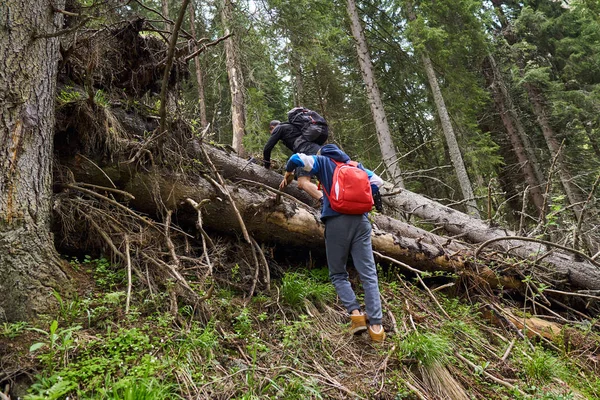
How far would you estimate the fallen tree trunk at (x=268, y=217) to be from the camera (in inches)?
164

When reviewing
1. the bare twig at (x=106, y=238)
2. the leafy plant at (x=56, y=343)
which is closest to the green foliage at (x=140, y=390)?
the leafy plant at (x=56, y=343)

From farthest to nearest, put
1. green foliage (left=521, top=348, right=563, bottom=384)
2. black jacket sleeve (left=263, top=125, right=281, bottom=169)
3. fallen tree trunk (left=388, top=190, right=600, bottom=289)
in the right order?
1. black jacket sleeve (left=263, top=125, right=281, bottom=169)
2. fallen tree trunk (left=388, top=190, right=600, bottom=289)
3. green foliage (left=521, top=348, right=563, bottom=384)

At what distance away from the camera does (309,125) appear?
6109 mm

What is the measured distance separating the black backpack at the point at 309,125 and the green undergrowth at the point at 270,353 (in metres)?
2.57

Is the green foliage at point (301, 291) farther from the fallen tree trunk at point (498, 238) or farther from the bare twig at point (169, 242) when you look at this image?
the fallen tree trunk at point (498, 238)

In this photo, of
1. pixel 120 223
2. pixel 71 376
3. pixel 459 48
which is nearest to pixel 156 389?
pixel 71 376

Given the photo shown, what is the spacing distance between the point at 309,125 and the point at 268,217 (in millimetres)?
2166

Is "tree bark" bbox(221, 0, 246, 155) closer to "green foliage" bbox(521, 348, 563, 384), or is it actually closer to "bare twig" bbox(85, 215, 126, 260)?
"bare twig" bbox(85, 215, 126, 260)

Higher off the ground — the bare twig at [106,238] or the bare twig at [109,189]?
the bare twig at [109,189]

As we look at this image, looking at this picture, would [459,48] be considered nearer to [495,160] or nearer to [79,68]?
[495,160]

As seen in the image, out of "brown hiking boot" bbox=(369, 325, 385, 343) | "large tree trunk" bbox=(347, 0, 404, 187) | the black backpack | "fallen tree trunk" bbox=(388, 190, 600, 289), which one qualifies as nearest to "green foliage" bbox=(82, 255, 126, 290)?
"brown hiking boot" bbox=(369, 325, 385, 343)

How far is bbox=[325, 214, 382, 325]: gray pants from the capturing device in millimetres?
3805

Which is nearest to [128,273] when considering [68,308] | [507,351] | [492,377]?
[68,308]

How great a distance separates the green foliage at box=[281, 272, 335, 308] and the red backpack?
3.35 ft
